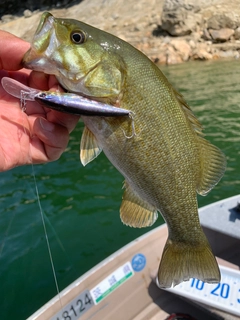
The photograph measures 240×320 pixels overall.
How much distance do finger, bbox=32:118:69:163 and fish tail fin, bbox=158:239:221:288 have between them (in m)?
1.06

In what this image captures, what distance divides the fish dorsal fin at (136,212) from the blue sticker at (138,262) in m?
2.41

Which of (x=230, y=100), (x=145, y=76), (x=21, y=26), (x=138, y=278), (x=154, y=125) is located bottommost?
(x=21, y=26)

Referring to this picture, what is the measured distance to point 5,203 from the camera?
873 cm

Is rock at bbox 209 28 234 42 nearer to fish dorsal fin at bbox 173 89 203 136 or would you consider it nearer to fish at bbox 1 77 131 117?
fish dorsal fin at bbox 173 89 203 136

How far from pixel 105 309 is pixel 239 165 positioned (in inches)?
254

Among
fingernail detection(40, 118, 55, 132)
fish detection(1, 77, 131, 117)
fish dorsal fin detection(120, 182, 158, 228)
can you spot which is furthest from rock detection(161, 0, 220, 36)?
fish detection(1, 77, 131, 117)

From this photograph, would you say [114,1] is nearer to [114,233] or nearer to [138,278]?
[114,233]

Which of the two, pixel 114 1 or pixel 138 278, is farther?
pixel 114 1

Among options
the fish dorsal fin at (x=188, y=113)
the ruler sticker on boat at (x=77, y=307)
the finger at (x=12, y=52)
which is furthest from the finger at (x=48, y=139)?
the ruler sticker on boat at (x=77, y=307)

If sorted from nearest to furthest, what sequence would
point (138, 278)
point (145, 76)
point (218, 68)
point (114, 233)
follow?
1. point (145, 76)
2. point (138, 278)
3. point (114, 233)
4. point (218, 68)

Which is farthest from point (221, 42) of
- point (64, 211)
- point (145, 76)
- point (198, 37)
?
point (145, 76)

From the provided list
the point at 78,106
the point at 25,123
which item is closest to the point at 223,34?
the point at 25,123

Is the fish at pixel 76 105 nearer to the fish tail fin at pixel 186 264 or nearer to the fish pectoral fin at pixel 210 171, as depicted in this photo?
the fish pectoral fin at pixel 210 171

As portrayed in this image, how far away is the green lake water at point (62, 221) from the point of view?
5.98m
